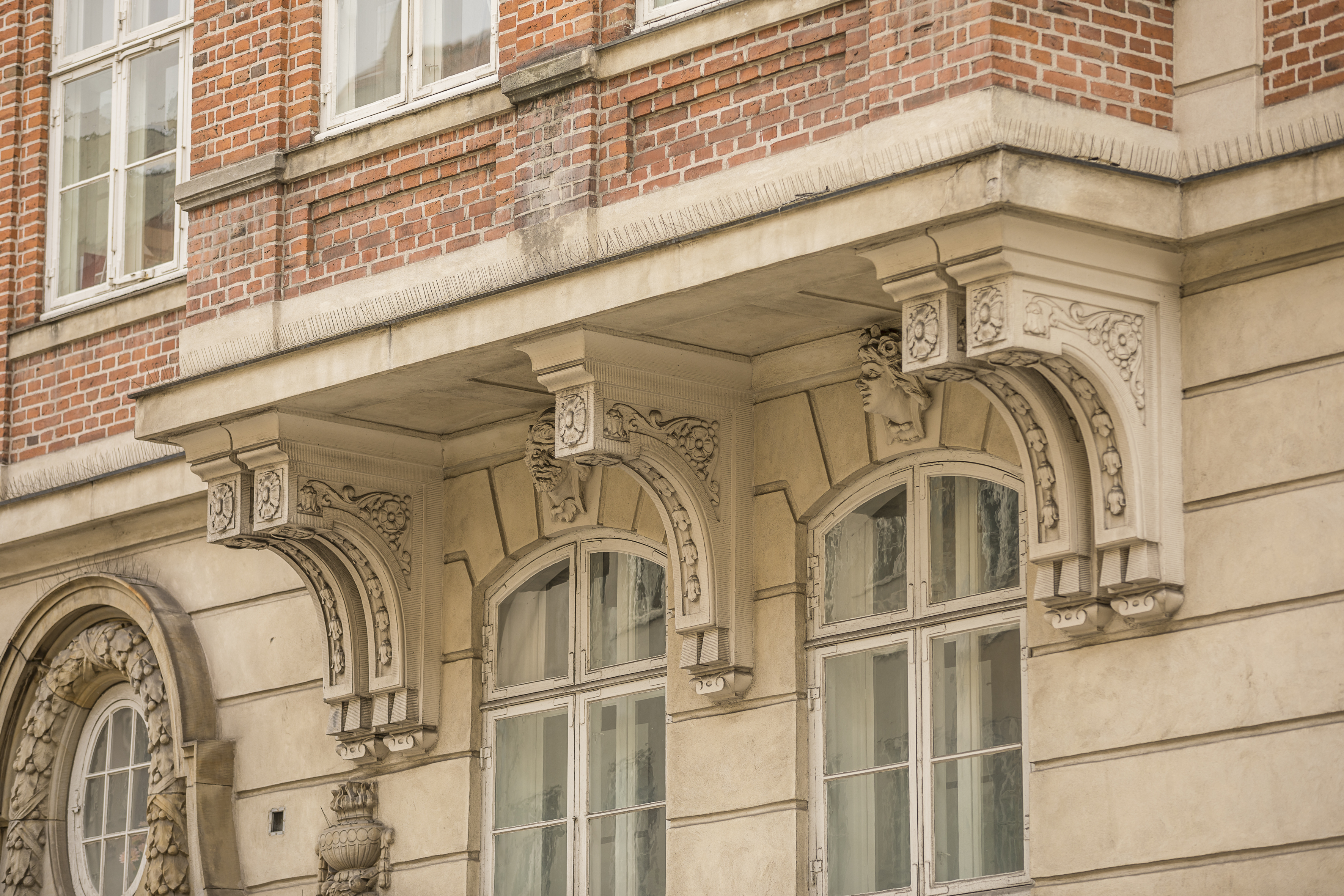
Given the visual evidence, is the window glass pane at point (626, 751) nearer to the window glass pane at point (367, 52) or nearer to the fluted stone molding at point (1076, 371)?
the fluted stone molding at point (1076, 371)

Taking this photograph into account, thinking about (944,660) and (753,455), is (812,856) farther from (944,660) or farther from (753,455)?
(753,455)

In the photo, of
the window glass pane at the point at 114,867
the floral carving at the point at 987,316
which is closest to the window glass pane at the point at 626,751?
the floral carving at the point at 987,316

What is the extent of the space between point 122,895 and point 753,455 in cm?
464

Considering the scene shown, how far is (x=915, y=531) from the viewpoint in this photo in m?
10.5

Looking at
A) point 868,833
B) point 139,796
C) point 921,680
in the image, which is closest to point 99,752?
point 139,796

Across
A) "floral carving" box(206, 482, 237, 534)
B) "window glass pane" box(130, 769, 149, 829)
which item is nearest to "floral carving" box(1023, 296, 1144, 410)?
"floral carving" box(206, 482, 237, 534)

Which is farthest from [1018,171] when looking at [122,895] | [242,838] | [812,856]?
[122,895]

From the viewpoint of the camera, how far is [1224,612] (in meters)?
9.12

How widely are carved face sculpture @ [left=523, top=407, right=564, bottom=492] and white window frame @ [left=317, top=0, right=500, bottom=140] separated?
1.54 m

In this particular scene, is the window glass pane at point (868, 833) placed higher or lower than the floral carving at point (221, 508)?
lower

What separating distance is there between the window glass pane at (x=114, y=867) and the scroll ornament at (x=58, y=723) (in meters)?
0.45

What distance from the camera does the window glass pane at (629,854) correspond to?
11.2 metres

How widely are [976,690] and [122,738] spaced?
5.58 m

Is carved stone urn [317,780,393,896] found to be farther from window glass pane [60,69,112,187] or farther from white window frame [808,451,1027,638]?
window glass pane [60,69,112,187]
